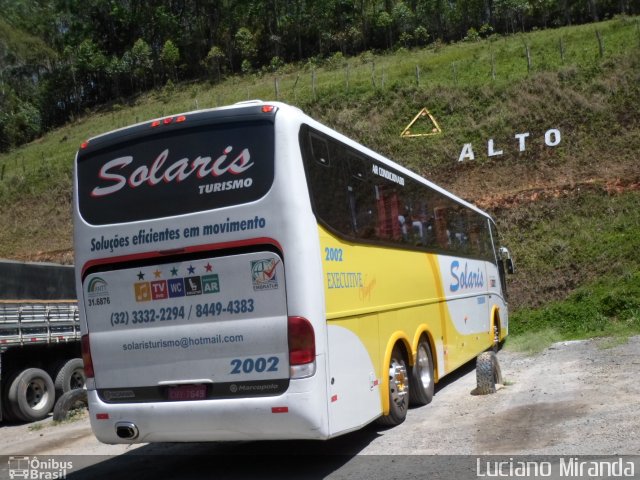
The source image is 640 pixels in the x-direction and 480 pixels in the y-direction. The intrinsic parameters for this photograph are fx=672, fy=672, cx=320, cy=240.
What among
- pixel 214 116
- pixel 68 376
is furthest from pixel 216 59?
pixel 214 116

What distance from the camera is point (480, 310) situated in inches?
544

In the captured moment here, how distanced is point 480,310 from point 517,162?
1554 cm

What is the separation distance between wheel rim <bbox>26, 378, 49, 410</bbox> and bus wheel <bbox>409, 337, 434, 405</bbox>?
23.7 feet

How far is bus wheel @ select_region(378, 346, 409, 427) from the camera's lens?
8.23 m

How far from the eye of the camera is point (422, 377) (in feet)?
31.9

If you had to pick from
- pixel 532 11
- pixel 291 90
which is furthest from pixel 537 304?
pixel 532 11

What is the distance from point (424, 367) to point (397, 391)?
1581 mm

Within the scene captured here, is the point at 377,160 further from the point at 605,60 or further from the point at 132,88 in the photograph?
the point at 132,88

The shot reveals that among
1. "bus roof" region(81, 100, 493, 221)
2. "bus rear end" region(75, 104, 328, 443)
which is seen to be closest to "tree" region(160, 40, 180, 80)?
"bus roof" region(81, 100, 493, 221)

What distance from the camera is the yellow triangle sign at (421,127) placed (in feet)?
103

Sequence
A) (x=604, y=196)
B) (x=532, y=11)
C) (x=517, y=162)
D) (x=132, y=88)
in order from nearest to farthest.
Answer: (x=604, y=196) → (x=517, y=162) → (x=532, y=11) → (x=132, y=88)

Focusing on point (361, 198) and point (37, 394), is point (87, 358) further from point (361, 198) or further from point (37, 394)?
point (37, 394)

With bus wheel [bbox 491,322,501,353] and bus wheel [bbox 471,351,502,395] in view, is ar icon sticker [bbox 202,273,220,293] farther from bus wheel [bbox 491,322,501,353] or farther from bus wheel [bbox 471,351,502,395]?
bus wheel [bbox 491,322,501,353]

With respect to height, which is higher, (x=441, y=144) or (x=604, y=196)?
(x=441, y=144)
